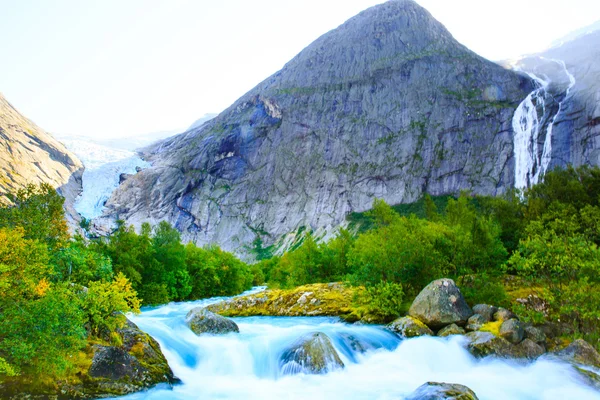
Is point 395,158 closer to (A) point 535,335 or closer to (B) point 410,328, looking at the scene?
(B) point 410,328

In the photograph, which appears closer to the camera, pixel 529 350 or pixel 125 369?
pixel 125 369

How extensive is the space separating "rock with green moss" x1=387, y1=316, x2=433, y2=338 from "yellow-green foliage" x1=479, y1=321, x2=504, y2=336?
312 centimetres

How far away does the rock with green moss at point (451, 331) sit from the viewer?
78.1 feet

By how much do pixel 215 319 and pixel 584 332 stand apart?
70.6 feet

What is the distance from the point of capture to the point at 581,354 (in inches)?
753

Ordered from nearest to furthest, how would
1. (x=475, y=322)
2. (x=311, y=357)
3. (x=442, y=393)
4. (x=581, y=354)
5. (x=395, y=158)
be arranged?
1. (x=442, y=393)
2. (x=581, y=354)
3. (x=311, y=357)
4. (x=475, y=322)
5. (x=395, y=158)

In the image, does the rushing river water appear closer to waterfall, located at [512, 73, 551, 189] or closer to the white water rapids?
the white water rapids

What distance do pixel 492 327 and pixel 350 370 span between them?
31.4 feet

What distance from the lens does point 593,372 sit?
17.8m

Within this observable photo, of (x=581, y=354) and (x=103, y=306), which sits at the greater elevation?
(x=103, y=306)

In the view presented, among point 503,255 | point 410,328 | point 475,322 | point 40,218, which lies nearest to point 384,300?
point 410,328

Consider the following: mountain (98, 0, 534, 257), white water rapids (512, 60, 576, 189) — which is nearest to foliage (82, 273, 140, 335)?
white water rapids (512, 60, 576, 189)

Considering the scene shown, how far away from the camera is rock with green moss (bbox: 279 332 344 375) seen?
1900cm

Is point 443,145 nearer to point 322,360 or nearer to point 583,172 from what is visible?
point 583,172
